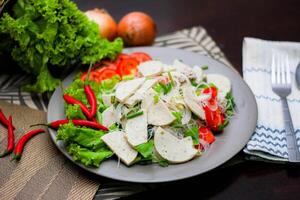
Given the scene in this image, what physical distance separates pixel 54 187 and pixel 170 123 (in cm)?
47

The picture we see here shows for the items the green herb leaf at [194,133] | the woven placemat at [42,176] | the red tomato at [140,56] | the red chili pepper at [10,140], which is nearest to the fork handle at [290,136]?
the green herb leaf at [194,133]

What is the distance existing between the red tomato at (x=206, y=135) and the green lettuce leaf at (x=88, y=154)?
36 centimetres

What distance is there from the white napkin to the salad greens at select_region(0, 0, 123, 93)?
0.66 m

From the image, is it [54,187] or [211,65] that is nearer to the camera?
[54,187]

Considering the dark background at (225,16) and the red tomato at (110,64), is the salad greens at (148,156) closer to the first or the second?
the red tomato at (110,64)

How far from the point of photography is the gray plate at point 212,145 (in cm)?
146

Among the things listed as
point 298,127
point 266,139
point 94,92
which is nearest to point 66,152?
point 94,92

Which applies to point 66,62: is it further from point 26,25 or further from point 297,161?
point 297,161

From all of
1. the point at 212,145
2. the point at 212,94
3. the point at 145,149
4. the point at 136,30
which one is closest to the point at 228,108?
the point at 212,94

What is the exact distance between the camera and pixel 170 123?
1591mm

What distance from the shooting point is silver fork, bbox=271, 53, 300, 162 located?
1.64 m

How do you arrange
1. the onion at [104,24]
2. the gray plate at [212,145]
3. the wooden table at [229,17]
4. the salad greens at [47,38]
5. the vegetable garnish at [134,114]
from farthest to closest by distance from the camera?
the wooden table at [229,17] < the onion at [104,24] < the salad greens at [47,38] < the vegetable garnish at [134,114] < the gray plate at [212,145]

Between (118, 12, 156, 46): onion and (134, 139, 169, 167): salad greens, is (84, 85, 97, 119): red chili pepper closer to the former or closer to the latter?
(134, 139, 169, 167): salad greens

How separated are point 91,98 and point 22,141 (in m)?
0.31
